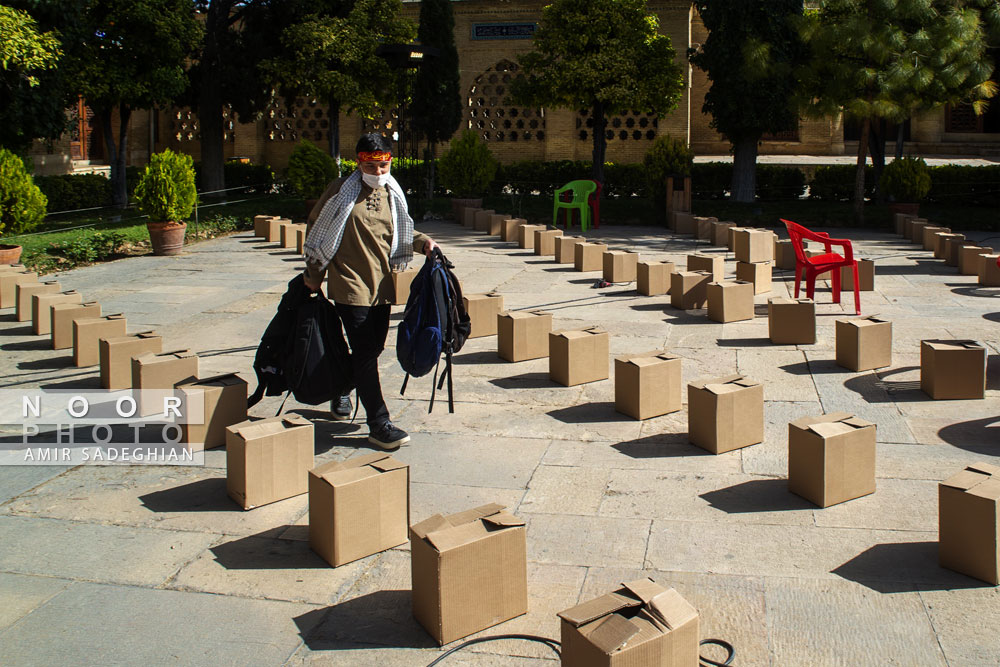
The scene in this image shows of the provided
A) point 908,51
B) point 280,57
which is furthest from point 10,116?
point 908,51

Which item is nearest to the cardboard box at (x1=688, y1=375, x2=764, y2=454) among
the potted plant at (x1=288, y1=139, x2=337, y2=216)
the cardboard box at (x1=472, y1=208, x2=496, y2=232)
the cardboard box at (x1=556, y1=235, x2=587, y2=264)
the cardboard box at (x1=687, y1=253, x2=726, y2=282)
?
the cardboard box at (x1=687, y1=253, x2=726, y2=282)

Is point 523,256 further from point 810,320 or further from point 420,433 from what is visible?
point 420,433

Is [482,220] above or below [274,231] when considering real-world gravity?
above

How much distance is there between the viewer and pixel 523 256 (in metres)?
14.7

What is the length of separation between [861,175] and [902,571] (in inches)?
614

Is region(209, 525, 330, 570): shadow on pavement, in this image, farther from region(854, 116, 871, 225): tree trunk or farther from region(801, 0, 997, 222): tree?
region(854, 116, 871, 225): tree trunk

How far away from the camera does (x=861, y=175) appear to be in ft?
60.5

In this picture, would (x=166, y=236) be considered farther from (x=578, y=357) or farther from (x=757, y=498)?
(x=757, y=498)

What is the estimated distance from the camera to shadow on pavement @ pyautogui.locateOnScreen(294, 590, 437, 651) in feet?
12.2

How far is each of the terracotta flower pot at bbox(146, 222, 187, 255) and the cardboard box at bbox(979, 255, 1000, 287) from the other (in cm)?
1128

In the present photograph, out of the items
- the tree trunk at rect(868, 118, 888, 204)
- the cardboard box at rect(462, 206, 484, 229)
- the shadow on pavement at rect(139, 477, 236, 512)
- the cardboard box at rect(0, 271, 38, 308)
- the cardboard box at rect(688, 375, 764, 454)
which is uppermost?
the tree trunk at rect(868, 118, 888, 204)

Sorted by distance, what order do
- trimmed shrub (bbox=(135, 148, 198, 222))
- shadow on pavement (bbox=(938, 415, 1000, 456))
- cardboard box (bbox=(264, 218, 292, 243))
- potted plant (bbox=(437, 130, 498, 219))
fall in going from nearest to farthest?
shadow on pavement (bbox=(938, 415, 1000, 456)), trimmed shrub (bbox=(135, 148, 198, 222)), cardboard box (bbox=(264, 218, 292, 243)), potted plant (bbox=(437, 130, 498, 219))

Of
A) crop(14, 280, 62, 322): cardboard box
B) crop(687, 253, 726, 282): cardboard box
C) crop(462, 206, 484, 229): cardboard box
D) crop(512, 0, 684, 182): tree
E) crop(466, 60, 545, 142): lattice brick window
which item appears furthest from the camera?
crop(466, 60, 545, 142): lattice brick window

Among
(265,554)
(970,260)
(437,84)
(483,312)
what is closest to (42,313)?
(483,312)
